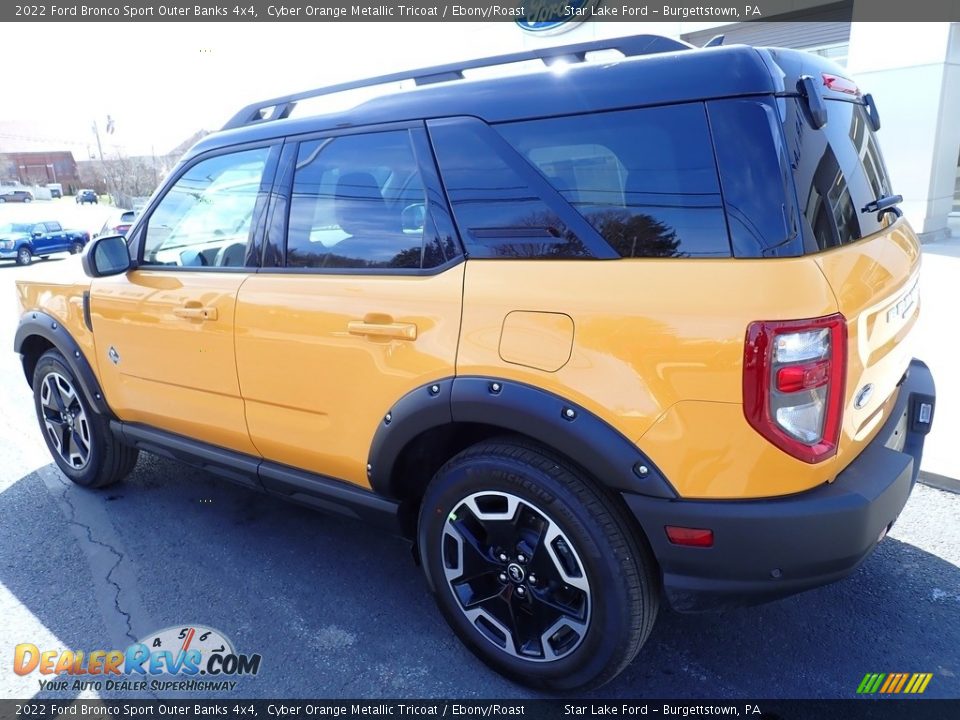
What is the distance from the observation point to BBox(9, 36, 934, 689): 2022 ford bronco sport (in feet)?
5.79

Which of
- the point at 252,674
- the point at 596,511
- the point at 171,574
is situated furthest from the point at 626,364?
the point at 171,574

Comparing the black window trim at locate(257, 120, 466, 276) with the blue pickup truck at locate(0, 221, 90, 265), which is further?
the blue pickup truck at locate(0, 221, 90, 265)

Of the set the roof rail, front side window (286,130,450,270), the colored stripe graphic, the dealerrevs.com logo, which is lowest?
the colored stripe graphic

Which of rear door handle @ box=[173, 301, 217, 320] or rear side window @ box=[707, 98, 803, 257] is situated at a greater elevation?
rear side window @ box=[707, 98, 803, 257]

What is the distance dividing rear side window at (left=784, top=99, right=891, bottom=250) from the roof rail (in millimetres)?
437

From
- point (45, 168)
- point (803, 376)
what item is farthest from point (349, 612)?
point (45, 168)

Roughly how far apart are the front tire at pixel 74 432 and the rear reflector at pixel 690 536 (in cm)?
312

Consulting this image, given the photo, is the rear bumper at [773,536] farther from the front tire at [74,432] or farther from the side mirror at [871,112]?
the front tire at [74,432]

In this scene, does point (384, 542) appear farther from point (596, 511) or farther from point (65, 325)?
point (65, 325)

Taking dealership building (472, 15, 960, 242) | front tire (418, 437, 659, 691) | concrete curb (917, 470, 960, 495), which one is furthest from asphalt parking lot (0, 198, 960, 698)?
dealership building (472, 15, 960, 242)

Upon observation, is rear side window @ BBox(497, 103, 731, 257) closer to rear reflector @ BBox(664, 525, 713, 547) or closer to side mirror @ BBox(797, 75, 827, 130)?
side mirror @ BBox(797, 75, 827, 130)

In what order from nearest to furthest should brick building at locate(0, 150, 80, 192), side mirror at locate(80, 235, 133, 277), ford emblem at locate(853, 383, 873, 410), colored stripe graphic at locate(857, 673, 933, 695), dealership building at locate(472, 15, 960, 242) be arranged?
ford emblem at locate(853, 383, 873, 410)
colored stripe graphic at locate(857, 673, 933, 695)
side mirror at locate(80, 235, 133, 277)
dealership building at locate(472, 15, 960, 242)
brick building at locate(0, 150, 80, 192)

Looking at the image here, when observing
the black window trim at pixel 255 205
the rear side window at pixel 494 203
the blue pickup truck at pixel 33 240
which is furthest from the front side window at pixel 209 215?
the blue pickup truck at pixel 33 240

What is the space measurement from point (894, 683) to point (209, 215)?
3.28m
